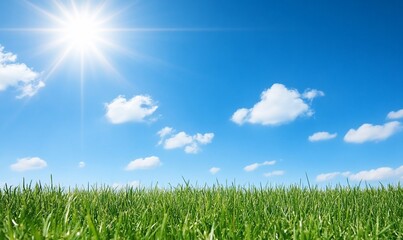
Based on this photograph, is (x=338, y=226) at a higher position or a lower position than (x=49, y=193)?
lower

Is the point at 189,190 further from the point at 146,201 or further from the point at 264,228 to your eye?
the point at 264,228

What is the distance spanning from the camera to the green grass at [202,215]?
3146mm

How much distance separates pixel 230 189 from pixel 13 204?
302 centimetres

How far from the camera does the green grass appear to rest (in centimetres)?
315

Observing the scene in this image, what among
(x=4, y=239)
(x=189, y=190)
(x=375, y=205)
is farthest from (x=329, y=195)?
(x=4, y=239)

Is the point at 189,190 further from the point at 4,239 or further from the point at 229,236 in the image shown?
the point at 4,239

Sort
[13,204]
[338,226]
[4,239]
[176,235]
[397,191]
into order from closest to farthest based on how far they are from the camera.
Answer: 1. [4,239]
2. [176,235]
3. [338,226]
4. [13,204]
5. [397,191]

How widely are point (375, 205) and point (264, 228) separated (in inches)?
103

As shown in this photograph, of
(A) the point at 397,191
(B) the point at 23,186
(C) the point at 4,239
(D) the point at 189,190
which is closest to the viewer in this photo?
(C) the point at 4,239

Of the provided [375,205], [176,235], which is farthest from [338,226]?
[375,205]

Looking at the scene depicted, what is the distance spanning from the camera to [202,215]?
13.7 ft

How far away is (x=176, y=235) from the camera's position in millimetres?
3188

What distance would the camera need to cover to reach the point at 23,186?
207 inches

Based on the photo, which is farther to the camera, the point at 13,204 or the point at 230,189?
the point at 230,189
